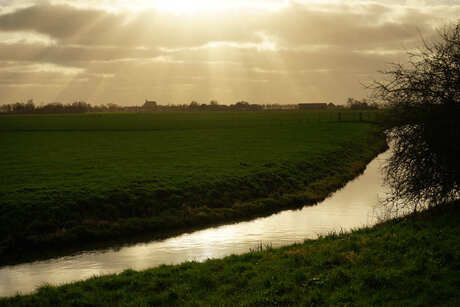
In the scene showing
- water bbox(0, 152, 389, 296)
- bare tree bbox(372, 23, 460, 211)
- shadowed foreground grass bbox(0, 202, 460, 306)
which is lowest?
water bbox(0, 152, 389, 296)

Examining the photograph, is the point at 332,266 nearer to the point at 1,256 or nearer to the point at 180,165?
the point at 1,256

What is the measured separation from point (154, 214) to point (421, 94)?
15.8 meters

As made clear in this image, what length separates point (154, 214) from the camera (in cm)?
2536

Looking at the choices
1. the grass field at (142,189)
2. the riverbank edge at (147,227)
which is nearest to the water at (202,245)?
the riverbank edge at (147,227)

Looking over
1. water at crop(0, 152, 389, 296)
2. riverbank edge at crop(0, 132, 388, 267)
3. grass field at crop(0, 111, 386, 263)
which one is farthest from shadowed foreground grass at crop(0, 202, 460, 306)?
grass field at crop(0, 111, 386, 263)

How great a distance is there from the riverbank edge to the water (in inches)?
43.2

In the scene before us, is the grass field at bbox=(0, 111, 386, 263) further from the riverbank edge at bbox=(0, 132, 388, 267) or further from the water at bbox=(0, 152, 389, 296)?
the water at bbox=(0, 152, 389, 296)

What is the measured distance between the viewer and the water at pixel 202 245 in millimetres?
16828

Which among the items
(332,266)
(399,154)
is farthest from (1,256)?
(399,154)

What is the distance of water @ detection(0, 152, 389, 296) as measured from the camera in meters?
16.8

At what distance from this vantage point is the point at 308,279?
40.0ft

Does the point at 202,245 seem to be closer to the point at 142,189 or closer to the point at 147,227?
the point at 147,227

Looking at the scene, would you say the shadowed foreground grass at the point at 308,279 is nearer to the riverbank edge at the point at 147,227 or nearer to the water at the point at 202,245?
the water at the point at 202,245

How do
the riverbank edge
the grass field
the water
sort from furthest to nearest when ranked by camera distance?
the grass field, the riverbank edge, the water
